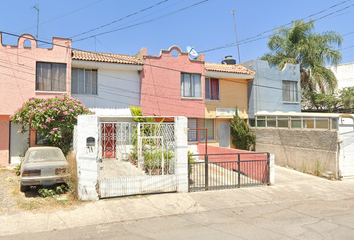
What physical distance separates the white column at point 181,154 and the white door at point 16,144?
885 centimetres

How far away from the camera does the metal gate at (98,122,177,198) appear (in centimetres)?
786

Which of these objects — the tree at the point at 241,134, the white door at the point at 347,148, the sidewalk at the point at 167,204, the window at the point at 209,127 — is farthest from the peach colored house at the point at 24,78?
the white door at the point at 347,148

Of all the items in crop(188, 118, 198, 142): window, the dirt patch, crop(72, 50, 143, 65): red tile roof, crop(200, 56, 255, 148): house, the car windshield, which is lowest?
the dirt patch

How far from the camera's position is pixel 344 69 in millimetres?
25781

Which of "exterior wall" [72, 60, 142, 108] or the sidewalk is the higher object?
"exterior wall" [72, 60, 142, 108]

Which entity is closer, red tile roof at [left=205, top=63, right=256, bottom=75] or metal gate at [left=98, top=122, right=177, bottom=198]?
metal gate at [left=98, top=122, right=177, bottom=198]

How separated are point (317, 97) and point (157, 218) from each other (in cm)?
1858

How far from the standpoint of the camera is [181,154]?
857 cm

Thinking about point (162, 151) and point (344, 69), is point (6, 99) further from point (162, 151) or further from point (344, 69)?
point (344, 69)

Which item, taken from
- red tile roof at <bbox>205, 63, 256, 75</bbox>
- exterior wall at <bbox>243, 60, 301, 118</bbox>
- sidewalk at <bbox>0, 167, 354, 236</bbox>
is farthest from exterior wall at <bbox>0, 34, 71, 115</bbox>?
exterior wall at <bbox>243, 60, 301, 118</bbox>

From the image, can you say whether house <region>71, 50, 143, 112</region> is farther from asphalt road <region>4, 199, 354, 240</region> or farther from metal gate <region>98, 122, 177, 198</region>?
asphalt road <region>4, 199, 354, 240</region>

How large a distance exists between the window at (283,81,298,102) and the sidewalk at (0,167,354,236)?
8703 mm

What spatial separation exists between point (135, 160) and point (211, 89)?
9800 mm

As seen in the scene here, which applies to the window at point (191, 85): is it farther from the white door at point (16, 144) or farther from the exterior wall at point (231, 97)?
the white door at point (16, 144)
